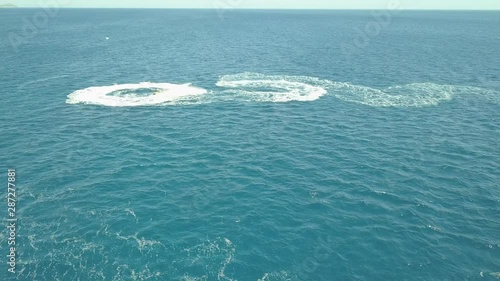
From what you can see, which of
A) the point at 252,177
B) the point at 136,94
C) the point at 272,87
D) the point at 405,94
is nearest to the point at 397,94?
the point at 405,94

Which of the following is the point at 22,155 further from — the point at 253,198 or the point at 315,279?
the point at 315,279

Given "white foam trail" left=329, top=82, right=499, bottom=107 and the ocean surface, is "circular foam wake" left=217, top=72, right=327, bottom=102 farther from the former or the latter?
"white foam trail" left=329, top=82, right=499, bottom=107

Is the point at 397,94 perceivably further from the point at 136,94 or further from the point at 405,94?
the point at 136,94

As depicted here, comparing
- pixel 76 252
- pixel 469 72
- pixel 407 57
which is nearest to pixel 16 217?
pixel 76 252

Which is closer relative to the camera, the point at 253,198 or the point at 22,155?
the point at 253,198

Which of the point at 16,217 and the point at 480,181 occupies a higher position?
the point at 480,181

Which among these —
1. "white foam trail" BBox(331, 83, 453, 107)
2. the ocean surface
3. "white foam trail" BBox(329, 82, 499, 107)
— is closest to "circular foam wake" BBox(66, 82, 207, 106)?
the ocean surface
